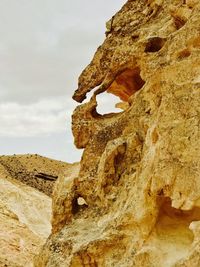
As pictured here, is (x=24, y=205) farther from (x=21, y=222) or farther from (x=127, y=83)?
(x=127, y=83)

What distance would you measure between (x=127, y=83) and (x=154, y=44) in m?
1.80

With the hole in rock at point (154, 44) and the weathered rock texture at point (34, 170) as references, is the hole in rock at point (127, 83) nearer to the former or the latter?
the hole in rock at point (154, 44)

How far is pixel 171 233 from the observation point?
25.6 feet

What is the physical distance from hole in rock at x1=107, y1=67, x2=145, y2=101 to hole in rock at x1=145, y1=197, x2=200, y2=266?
152 inches

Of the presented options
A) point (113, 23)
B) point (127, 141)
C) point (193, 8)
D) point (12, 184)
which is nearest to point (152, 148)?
point (127, 141)

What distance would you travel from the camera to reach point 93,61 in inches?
457

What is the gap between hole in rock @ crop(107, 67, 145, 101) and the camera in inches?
447

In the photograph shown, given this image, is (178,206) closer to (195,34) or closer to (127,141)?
(127,141)

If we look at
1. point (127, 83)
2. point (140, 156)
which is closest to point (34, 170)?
point (127, 83)

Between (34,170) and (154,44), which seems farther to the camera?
(34,170)

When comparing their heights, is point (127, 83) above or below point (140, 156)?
above

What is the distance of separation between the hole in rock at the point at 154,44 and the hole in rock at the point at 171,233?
3379 mm

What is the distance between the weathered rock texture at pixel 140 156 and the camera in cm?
752

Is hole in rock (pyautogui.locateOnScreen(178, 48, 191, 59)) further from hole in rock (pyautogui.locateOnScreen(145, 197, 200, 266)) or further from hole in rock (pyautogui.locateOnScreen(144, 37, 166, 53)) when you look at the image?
hole in rock (pyautogui.locateOnScreen(145, 197, 200, 266))
